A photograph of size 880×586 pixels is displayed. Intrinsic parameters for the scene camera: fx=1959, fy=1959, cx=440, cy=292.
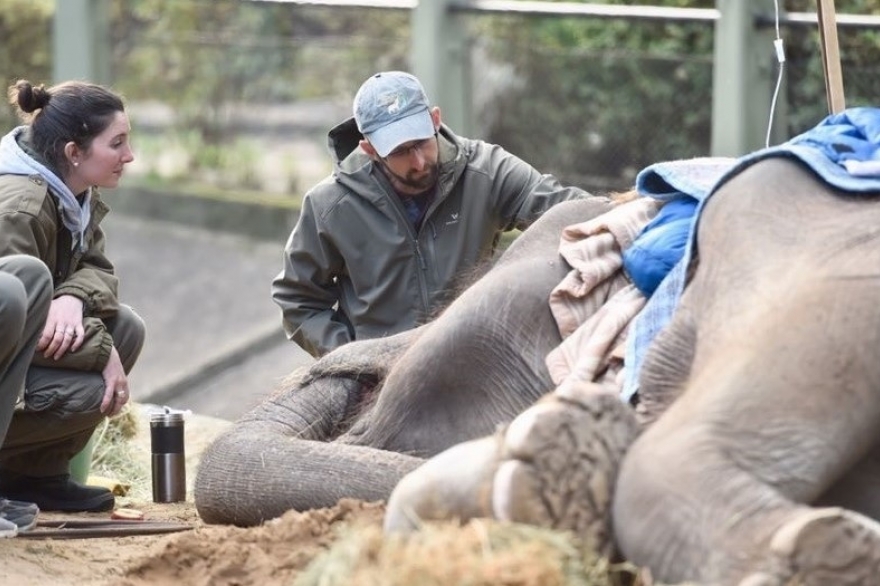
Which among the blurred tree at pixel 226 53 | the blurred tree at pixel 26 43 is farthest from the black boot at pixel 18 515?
the blurred tree at pixel 26 43

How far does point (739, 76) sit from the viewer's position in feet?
33.4

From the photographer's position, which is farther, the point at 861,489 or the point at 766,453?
the point at 861,489

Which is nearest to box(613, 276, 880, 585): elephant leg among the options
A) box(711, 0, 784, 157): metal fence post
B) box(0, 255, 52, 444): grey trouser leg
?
box(0, 255, 52, 444): grey trouser leg

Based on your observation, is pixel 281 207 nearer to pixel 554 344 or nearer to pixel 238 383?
pixel 238 383

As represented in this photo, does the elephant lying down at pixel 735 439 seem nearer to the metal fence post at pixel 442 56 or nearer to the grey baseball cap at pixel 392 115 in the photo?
the grey baseball cap at pixel 392 115

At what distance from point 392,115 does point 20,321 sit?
153cm

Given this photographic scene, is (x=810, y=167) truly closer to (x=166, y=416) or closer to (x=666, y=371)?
(x=666, y=371)

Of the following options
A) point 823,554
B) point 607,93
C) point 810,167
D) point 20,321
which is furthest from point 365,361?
point 607,93

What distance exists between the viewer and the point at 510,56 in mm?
11984

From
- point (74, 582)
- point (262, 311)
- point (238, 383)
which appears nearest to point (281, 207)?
point (262, 311)

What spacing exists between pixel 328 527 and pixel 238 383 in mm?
7242

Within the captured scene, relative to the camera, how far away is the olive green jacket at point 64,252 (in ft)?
19.8

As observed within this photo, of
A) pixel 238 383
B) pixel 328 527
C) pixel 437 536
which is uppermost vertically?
pixel 437 536

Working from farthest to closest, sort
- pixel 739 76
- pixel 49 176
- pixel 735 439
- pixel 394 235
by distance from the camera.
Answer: pixel 739 76 → pixel 394 235 → pixel 49 176 → pixel 735 439
